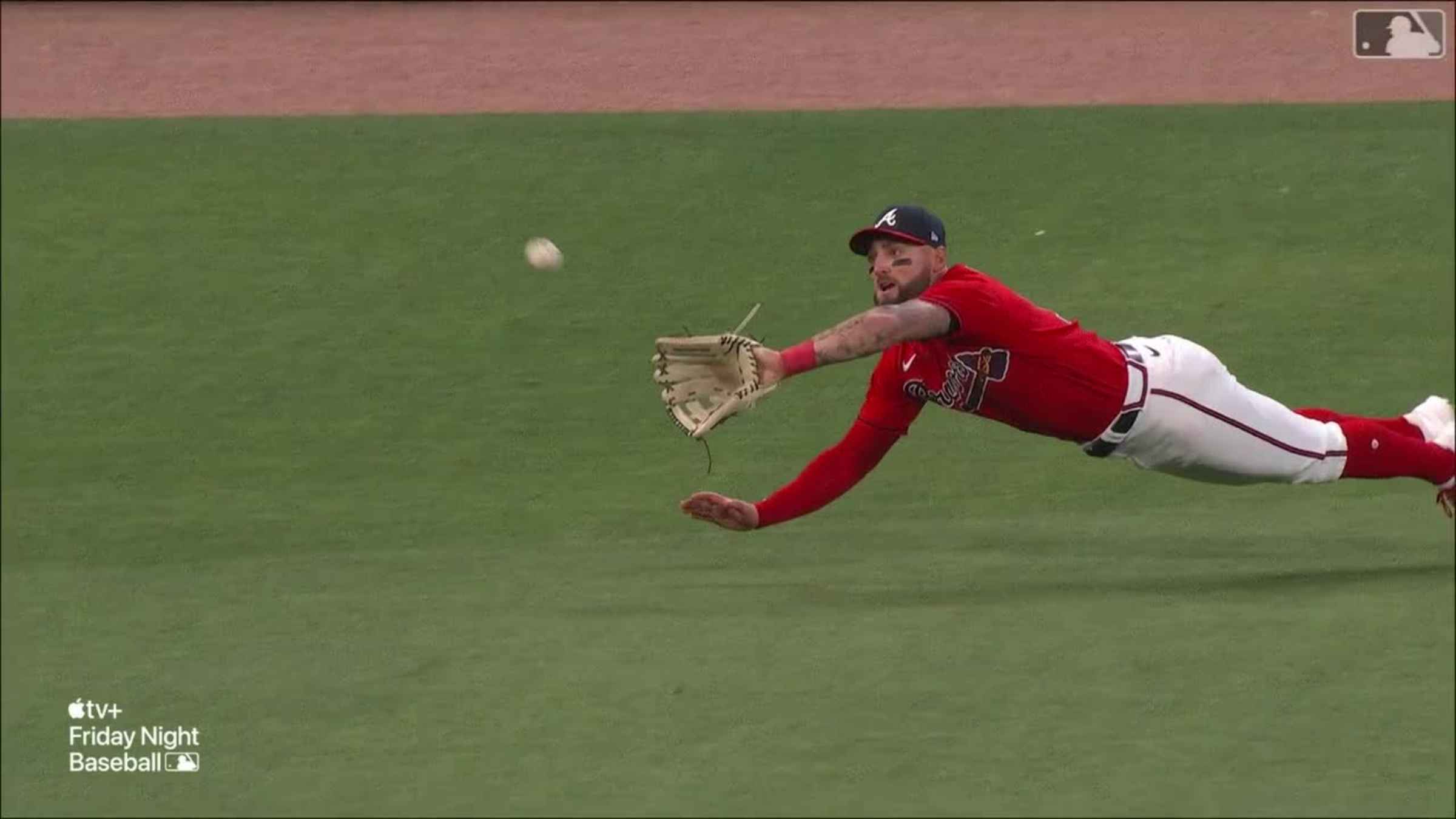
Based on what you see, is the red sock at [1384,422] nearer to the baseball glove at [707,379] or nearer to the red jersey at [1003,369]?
the red jersey at [1003,369]

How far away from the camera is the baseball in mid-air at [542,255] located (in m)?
9.38

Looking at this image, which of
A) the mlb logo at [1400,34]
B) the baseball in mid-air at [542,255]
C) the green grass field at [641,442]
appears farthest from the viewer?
the mlb logo at [1400,34]

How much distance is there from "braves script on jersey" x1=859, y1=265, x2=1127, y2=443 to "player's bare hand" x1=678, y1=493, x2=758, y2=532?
56 centimetres

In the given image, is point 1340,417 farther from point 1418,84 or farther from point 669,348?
point 1418,84

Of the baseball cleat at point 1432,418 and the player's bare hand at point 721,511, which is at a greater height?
the baseball cleat at point 1432,418

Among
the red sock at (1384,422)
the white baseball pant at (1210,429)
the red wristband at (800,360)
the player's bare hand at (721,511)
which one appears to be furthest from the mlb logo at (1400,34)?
the red wristband at (800,360)

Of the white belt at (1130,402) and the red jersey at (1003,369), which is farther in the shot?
the white belt at (1130,402)

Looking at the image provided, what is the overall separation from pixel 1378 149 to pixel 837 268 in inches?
118

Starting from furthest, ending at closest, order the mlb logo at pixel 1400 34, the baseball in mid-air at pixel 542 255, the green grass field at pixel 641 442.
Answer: the mlb logo at pixel 1400 34 → the baseball in mid-air at pixel 542 255 → the green grass field at pixel 641 442

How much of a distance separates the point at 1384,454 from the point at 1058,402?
1.07 metres

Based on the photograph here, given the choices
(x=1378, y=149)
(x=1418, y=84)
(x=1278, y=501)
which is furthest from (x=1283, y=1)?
(x=1278, y=501)

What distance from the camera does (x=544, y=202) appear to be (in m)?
10.5

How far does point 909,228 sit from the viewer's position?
5730 mm

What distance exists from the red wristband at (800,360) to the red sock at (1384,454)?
177 centimetres
